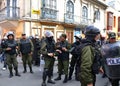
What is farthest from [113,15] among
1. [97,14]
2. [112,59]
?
[112,59]

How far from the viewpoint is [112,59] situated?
650 cm

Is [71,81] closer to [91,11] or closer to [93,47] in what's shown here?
[93,47]

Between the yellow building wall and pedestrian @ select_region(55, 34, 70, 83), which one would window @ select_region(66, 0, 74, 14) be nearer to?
the yellow building wall

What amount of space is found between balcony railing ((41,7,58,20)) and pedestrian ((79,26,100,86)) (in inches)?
752

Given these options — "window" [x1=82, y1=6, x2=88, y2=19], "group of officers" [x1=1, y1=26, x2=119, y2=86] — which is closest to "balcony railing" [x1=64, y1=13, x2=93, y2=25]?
"window" [x1=82, y1=6, x2=88, y2=19]

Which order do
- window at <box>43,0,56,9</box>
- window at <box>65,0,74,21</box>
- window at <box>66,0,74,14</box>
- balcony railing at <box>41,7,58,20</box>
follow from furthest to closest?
window at <box>66,0,74,14</box>
window at <box>65,0,74,21</box>
window at <box>43,0,56,9</box>
balcony railing at <box>41,7,58,20</box>

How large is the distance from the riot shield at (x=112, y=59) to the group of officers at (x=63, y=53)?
29 centimetres

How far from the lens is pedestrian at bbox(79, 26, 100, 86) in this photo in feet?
14.9

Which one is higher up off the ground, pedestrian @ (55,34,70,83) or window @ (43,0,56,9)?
window @ (43,0,56,9)

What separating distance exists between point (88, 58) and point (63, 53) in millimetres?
5818

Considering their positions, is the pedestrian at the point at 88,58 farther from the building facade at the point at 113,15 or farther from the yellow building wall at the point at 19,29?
the building facade at the point at 113,15

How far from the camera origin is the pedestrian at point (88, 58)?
453 centimetres

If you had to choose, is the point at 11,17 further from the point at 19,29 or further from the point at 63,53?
the point at 63,53

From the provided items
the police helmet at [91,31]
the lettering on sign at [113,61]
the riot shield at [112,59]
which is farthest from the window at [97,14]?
the police helmet at [91,31]
